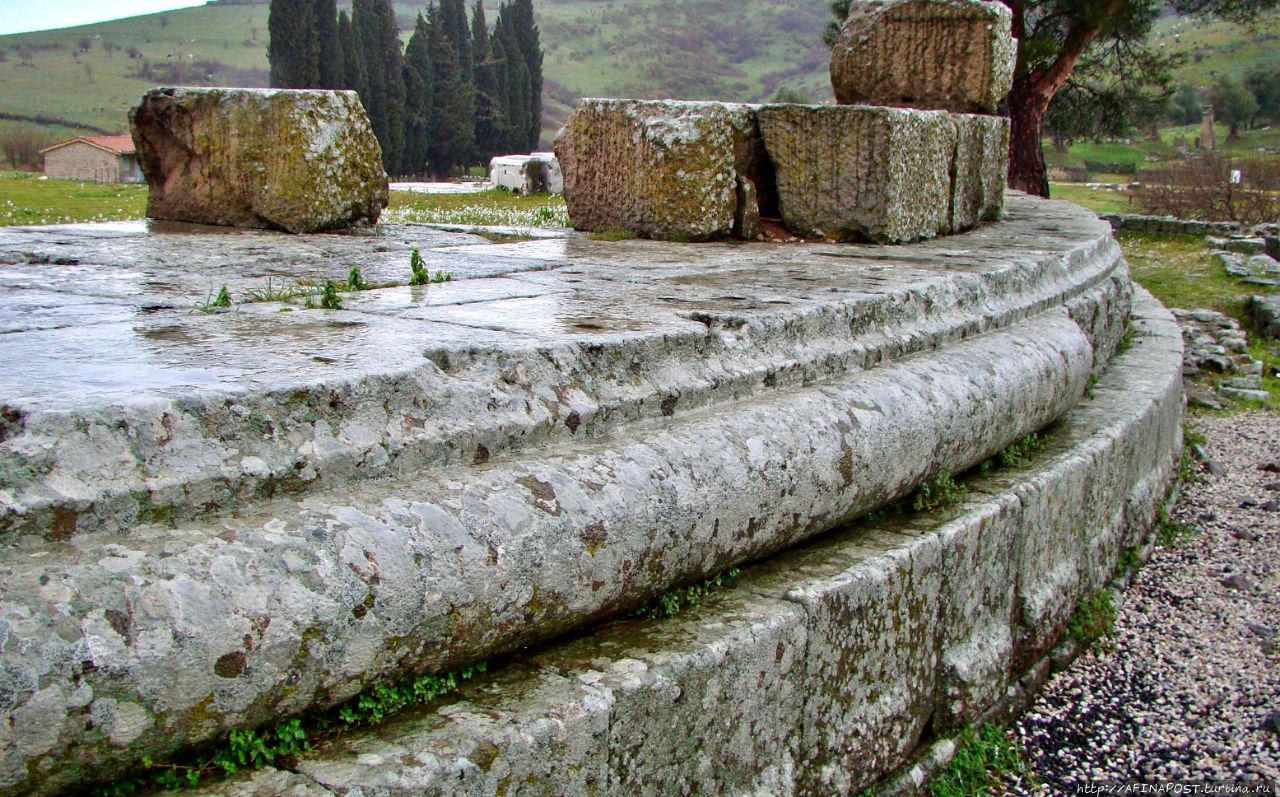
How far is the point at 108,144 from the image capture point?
36312 millimetres

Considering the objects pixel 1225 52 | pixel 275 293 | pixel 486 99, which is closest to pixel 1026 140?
pixel 275 293

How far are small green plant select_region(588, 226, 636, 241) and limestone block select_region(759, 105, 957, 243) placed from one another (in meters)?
0.79

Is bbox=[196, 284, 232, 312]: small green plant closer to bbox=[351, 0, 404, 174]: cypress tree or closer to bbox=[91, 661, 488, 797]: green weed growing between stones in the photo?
bbox=[91, 661, 488, 797]: green weed growing between stones

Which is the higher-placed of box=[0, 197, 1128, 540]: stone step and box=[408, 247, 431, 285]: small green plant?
box=[408, 247, 431, 285]: small green plant

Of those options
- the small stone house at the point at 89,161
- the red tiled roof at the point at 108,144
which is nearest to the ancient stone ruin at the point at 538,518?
the red tiled roof at the point at 108,144

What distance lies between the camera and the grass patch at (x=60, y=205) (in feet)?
26.1

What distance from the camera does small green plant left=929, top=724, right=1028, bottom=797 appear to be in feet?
9.91

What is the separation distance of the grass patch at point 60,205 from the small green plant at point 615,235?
3.79m

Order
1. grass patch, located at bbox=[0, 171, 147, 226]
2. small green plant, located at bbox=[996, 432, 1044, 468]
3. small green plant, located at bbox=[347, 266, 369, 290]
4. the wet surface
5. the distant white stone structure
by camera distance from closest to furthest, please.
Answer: the wet surface
small green plant, located at bbox=[347, 266, 369, 290]
small green plant, located at bbox=[996, 432, 1044, 468]
grass patch, located at bbox=[0, 171, 147, 226]
the distant white stone structure

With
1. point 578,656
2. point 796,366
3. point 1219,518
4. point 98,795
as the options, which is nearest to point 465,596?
point 578,656

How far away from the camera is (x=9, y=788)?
5.12 feet

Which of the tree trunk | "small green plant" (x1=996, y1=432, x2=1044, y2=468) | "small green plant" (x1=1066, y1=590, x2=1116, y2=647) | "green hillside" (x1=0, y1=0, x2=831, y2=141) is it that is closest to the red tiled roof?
Answer: "green hillside" (x1=0, y1=0, x2=831, y2=141)

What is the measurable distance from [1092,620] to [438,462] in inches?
113

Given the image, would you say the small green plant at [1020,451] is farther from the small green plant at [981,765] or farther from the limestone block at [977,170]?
the limestone block at [977,170]
